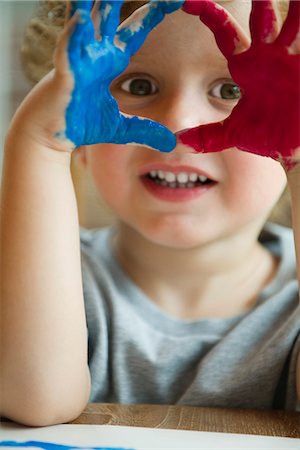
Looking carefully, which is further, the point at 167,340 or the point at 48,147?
the point at 167,340

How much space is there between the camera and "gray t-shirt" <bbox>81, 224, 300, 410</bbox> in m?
0.94

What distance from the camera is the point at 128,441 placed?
0.66 m

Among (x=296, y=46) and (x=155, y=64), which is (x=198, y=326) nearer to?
(x=155, y=64)

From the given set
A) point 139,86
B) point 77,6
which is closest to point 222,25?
point 77,6

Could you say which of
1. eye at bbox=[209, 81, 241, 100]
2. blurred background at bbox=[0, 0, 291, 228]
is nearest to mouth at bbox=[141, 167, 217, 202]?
eye at bbox=[209, 81, 241, 100]

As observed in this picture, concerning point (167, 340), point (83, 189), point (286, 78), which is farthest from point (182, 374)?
point (83, 189)

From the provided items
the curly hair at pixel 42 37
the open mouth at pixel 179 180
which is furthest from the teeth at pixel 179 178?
the curly hair at pixel 42 37

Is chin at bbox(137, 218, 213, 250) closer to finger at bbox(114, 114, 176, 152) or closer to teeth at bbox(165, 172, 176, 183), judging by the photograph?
teeth at bbox(165, 172, 176, 183)

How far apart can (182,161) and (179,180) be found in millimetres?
39

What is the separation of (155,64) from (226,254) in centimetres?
35

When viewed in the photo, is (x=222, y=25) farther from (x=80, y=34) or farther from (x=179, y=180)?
(x=179, y=180)

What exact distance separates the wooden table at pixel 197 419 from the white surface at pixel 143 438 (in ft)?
0.07

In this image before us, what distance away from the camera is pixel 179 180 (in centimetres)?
96

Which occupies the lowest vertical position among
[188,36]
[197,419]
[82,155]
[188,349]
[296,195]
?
[188,349]
